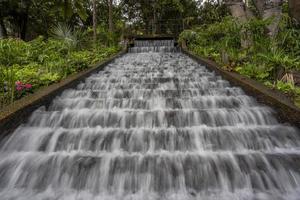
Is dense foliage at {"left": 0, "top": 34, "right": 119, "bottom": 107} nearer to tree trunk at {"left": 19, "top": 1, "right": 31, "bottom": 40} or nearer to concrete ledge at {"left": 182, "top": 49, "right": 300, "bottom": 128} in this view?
concrete ledge at {"left": 182, "top": 49, "right": 300, "bottom": 128}

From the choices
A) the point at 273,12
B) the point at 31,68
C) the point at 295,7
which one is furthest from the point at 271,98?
the point at 31,68

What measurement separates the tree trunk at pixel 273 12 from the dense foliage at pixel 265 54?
0.57 feet

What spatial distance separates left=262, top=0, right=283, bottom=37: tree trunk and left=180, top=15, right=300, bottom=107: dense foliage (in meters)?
0.17

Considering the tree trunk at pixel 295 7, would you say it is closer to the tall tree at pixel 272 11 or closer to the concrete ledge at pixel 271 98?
the tall tree at pixel 272 11

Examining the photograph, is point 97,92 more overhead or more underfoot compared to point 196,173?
more overhead

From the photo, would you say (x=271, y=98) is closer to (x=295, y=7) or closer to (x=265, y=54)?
(x=265, y=54)

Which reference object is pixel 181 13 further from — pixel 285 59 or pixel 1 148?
pixel 1 148

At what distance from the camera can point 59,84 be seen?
20.0 feet

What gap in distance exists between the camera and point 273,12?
8266 mm

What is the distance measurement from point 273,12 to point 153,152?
21.1 feet

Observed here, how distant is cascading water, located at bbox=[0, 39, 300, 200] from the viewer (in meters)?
3.19

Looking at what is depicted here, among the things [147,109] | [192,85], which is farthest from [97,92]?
[192,85]

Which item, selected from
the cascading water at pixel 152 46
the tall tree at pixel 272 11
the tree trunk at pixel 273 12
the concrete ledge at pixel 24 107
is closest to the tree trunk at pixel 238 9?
the tall tree at pixel 272 11

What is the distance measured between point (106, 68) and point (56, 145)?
6291mm
